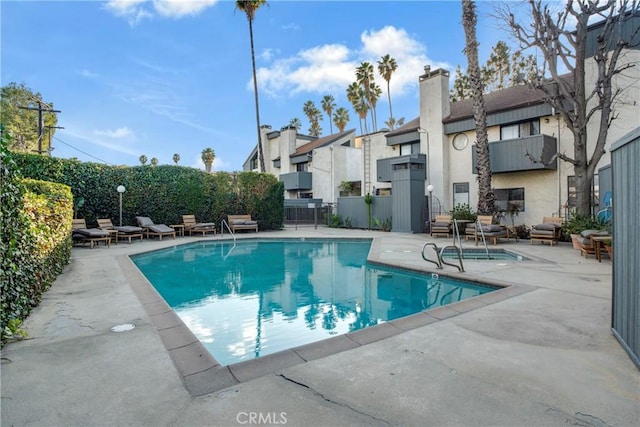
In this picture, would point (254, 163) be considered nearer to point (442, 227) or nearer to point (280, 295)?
point (442, 227)

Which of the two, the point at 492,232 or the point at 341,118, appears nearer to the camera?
the point at 492,232

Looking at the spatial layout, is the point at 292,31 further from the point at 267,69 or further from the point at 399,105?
the point at 399,105

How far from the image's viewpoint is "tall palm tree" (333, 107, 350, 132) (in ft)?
152

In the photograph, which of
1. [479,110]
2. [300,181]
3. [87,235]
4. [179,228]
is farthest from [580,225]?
[300,181]

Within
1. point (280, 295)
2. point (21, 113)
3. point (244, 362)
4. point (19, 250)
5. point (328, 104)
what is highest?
point (328, 104)

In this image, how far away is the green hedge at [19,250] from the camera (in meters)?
3.49

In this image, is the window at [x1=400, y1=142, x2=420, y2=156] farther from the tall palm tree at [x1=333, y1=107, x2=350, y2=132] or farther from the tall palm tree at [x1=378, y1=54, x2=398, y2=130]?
the tall palm tree at [x1=333, y1=107, x2=350, y2=132]

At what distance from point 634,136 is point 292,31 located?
1737 centimetres

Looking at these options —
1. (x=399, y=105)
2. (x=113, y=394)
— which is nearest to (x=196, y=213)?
(x=113, y=394)

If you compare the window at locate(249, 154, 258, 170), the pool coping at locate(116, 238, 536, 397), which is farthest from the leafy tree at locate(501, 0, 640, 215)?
the window at locate(249, 154, 258, 170)

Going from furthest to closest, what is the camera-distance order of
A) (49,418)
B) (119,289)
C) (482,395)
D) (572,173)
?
(572,173), (119,289), (482,395), (49,418)

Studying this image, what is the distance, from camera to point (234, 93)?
27641 millimetres

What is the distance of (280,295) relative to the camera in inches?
271

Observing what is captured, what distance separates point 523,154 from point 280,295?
12702mm
